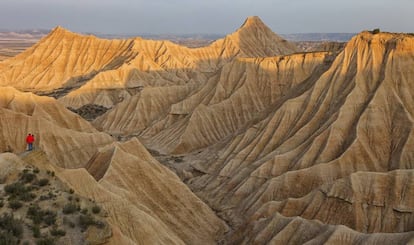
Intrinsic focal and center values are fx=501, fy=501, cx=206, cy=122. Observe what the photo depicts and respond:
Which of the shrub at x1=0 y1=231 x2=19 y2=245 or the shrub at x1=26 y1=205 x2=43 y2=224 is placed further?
the shrub at x1=26 y1=205 x2=43 y2=224

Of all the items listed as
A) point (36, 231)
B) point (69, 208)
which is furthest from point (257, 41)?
point (36, 231)

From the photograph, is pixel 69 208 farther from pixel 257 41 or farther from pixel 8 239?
pixel 257 41

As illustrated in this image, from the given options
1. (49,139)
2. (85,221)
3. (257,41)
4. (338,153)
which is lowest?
(49,139)

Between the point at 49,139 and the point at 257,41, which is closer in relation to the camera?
the point at 49,139

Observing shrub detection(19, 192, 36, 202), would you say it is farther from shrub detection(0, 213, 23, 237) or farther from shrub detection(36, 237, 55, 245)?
shrub detection(36, 237, 55, 245)

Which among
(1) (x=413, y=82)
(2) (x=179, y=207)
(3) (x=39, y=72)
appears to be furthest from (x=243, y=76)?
(3) (x=39, y=72)

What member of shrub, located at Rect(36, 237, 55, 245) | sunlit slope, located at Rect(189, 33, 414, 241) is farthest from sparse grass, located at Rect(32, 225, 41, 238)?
sunlit slope, located at Rect(189, 33, 414, 241)
